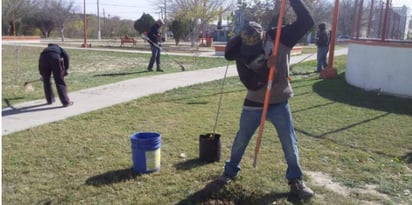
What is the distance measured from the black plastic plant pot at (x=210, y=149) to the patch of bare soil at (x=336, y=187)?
1.08m

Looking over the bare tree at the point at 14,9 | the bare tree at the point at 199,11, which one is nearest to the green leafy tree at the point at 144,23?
the bare tree at the point at 199,11

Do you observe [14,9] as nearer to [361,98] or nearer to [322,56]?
[322,56]

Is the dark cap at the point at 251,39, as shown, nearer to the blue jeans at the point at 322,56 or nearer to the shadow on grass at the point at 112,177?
the shadow on grass at the point at 112,177

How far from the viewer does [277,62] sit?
3.59 m

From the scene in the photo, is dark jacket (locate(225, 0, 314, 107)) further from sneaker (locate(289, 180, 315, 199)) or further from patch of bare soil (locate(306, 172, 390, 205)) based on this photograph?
patch of bare soil (locate(306, 172, 390, 205))

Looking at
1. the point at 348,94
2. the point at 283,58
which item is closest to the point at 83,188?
the point at 283,58

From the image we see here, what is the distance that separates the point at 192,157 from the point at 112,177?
1067mm

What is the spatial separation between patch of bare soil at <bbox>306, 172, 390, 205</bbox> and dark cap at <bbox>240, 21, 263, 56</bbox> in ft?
5.41

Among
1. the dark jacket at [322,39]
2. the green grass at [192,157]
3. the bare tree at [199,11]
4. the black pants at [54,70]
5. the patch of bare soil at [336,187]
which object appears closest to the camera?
the green grass at [192,157]

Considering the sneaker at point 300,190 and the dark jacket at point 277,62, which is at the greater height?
the dark jacket at point 277,62

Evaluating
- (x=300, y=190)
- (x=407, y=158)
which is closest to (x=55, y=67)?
(x=300, y=190)

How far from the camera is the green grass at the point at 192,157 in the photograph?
3.89 meters

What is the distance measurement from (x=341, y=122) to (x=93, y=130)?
13.2ft

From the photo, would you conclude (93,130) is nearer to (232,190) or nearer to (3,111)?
(3,111)
